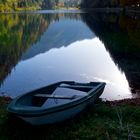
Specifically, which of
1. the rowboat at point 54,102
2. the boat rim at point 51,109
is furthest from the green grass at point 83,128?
the boat rim at point 51,109

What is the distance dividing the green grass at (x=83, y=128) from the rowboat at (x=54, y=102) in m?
0.45

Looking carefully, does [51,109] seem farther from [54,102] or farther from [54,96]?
[54,96]

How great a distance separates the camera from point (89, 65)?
3584 cm

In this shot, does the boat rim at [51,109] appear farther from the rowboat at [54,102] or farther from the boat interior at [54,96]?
the boat interior at [54,96]

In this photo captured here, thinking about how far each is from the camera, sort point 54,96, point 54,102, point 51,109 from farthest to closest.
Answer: point 54,96, point 54,102, point 51,109

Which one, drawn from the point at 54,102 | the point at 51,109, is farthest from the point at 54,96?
the point at 51,109

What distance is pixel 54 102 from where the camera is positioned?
51.9ft

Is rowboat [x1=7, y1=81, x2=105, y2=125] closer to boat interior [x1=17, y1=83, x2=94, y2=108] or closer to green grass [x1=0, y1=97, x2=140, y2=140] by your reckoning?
boat interior [x1=17, y1=83, x2=94, y2=108]

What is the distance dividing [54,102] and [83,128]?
1.78m

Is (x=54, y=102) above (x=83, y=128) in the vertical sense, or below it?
above

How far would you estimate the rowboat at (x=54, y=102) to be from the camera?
14203mm

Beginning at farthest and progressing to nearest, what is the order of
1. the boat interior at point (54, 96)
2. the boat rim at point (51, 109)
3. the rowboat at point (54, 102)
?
1. the boat interior at point (54, 96)
2. the rowboat at point (54, 102)
3. the boat rim at point (51, 109)

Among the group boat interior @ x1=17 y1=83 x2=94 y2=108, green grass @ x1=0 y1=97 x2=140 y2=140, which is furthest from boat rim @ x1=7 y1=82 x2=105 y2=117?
green grass @ x1=0 y1=97 x2=140 y2=140

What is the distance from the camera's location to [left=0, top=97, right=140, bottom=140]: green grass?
46.8 ft
